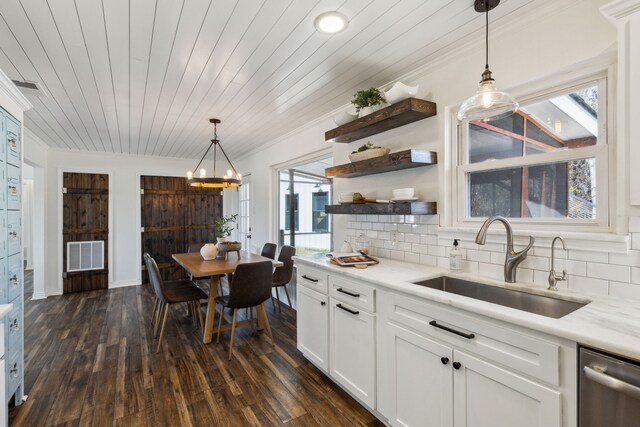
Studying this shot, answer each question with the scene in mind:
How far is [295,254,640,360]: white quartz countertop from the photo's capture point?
998mm

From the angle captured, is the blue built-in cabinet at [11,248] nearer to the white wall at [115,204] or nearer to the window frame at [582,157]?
the window frame at [582,157]

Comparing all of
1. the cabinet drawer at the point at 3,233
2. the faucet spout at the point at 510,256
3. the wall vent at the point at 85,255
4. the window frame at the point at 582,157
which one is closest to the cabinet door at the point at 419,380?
the faucet spout at the point at 510,256

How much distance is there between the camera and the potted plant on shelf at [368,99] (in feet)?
7.88

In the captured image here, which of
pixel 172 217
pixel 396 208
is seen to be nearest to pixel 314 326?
pixel 396 208

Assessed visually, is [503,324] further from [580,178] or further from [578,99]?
[578,99]

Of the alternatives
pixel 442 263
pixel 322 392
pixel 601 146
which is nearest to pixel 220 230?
pixel 322 392

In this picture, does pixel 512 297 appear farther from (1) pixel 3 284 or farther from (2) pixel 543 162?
(1) pixel 3 284

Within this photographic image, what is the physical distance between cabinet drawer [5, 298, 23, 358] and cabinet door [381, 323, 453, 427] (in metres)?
2.33

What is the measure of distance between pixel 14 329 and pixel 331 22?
2794 millimetres

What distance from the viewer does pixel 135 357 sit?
9.19 ft

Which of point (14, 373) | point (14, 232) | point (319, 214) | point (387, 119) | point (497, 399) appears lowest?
point (14, 373)

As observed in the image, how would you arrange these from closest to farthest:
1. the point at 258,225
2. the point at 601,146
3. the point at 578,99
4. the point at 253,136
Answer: the point at 601,146 → the point at 578,99 → the point at 253,136 → the point at 258,225

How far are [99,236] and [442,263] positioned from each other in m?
5.59

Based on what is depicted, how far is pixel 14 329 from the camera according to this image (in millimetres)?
2061
